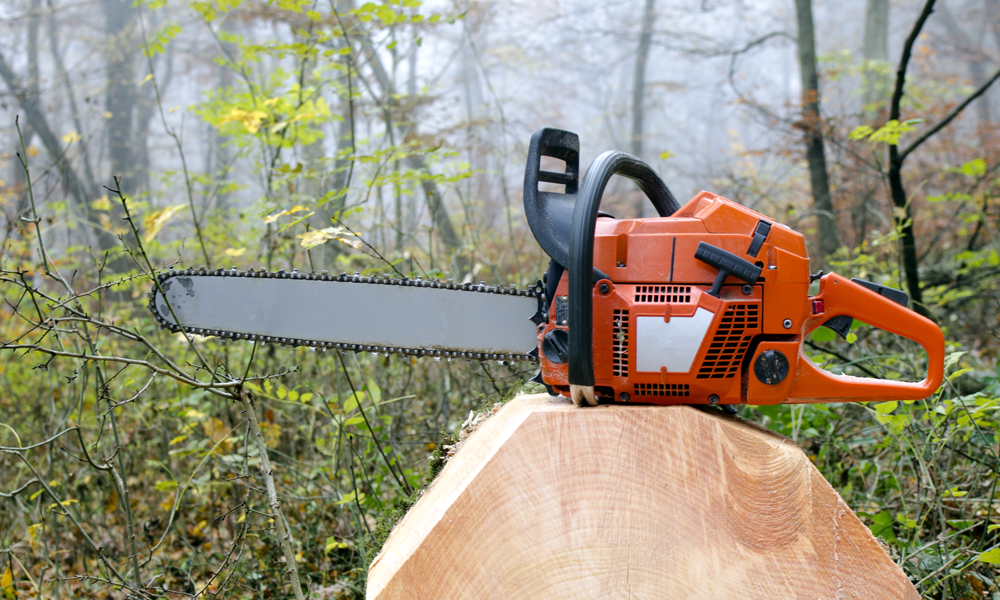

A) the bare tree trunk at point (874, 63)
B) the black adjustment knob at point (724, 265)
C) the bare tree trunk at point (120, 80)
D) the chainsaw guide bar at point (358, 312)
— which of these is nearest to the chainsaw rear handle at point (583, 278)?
the black adjustment knob at point (724, 265)

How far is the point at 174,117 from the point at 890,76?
16.1 metres

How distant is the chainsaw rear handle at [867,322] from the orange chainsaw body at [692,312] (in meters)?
0.05

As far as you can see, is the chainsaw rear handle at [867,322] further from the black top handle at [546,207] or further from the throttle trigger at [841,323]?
the black top handle at [546,207]

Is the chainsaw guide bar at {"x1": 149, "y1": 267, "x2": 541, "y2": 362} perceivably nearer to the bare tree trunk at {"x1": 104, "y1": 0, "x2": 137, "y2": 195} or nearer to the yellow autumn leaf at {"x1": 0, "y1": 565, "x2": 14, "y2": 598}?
the yellow autumn leaf at {"x1": 0, "y1": 565, "x2": 14, "y2": 598}

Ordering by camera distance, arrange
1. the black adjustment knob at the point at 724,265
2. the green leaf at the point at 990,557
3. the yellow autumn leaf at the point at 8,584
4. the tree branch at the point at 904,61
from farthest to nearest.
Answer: the tree branch at the point at 904,61 → the yellow autumn leaf at the point at 8,584 → the green leaf at the point at 990,557 → the black adjustment knob at the point at 724,265

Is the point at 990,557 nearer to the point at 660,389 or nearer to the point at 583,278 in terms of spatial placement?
the point at 660,389

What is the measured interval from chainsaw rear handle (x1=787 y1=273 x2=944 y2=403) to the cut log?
0.26m

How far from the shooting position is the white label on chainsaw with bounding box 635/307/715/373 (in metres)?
1.25

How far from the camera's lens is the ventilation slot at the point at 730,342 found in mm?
1267

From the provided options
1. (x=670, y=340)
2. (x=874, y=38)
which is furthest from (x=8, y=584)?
(x=874, y=38)

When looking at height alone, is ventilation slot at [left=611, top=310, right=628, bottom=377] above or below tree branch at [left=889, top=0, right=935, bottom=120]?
below

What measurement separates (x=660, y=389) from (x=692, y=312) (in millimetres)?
180

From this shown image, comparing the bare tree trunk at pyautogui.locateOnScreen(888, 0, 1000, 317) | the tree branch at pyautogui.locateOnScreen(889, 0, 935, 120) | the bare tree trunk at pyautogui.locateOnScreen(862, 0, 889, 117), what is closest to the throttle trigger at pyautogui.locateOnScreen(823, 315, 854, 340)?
the bare tree trunk at pyautogui.locateOnScreen(888, 0, 1000, 317)

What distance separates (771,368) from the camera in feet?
4.28
